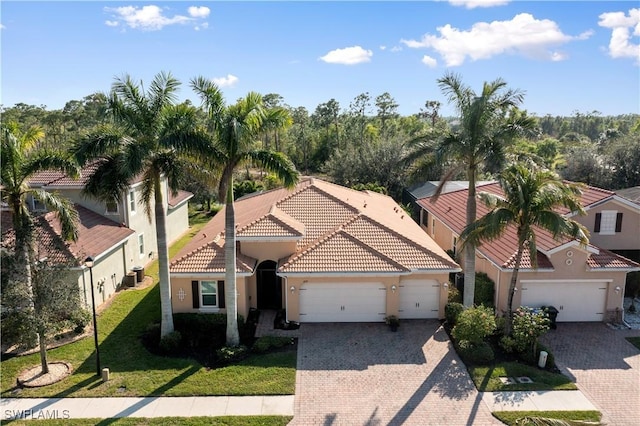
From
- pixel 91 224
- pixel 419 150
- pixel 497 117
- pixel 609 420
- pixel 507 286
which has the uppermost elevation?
pixel 497 117

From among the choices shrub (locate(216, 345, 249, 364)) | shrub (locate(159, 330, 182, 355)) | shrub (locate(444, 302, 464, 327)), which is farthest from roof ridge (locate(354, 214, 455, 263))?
shrub (locate(159, 330, 182, 355))

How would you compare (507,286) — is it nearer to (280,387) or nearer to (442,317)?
(442,317)

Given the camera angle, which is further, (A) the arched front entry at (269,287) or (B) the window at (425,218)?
(B) the window at (425,218)

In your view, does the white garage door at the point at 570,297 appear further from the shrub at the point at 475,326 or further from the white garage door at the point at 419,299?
the shrub at the point at 475,326

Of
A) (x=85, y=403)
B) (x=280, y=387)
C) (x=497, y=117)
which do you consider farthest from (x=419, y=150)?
(x=85, y=403)

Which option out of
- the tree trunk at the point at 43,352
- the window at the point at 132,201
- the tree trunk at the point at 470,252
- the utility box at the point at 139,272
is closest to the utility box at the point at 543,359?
the tree trunk at the point at 470,252

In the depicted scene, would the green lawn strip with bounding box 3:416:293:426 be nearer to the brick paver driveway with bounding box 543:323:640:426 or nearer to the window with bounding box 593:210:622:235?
the brick paver driveway with bounding box 543:323:640:426
